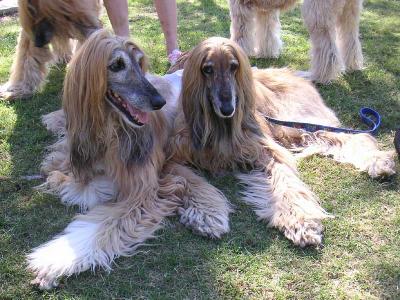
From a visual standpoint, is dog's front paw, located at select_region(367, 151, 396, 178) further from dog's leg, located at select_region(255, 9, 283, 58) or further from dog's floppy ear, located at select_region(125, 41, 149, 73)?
dog's leg, located at select_region(255, 9, 283, 58)

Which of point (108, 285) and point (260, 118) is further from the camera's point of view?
point (260, 118)

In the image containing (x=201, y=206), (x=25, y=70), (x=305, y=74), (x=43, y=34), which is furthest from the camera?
(x=305, y=74)

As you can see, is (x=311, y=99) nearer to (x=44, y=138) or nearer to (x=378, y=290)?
(x=378, y=290)

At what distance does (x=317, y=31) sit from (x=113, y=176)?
264 cm

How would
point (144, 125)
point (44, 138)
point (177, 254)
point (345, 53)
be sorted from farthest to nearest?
point (345, 53)
point (44, 138)
point (144, 125)
point (177, 254)

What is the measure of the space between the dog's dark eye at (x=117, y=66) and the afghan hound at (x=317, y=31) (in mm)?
2450

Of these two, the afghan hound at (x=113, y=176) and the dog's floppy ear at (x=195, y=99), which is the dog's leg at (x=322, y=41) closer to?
the dog's floppy ear at (x=195, y=99)

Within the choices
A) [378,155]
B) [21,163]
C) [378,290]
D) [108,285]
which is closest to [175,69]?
[21,163]

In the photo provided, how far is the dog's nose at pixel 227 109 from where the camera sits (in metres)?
2.90

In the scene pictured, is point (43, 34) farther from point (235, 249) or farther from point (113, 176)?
point (235, 249)

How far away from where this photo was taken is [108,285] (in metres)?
2.41

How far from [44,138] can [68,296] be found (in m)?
1.68

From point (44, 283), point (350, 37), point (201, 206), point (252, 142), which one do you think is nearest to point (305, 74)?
point (350, 37)

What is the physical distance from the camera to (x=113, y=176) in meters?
2.88
